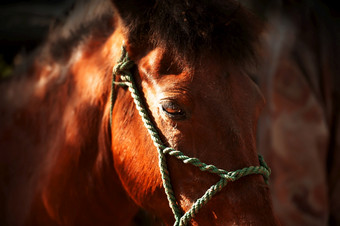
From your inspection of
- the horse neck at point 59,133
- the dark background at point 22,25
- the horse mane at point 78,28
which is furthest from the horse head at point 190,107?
the dark background at point 22,25

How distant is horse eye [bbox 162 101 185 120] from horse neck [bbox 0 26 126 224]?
1.21 feet

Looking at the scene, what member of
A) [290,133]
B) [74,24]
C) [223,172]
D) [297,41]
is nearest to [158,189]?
[223,172]

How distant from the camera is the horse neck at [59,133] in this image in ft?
5.70

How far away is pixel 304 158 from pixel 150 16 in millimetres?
2614

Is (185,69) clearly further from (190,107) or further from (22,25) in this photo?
(22,25)

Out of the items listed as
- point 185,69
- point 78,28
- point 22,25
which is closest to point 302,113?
point 78,28

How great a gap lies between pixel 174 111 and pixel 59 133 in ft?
2.49

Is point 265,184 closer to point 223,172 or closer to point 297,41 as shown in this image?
point 223,172

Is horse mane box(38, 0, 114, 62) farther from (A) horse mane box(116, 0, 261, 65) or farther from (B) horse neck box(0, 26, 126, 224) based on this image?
(A) horse mane box(116, 0, 261, 65)

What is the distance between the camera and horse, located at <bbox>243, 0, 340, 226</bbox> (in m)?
3.60

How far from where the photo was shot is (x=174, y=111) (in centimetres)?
141

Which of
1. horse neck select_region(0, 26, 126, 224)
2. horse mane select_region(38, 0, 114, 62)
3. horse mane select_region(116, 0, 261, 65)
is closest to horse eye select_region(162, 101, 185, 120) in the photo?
horse mane select_region(116, 0, 261, 65)

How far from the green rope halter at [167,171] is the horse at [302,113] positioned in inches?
84.3

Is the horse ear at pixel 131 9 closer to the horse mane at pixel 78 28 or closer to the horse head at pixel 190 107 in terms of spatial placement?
the horse head at pixel 190 107
